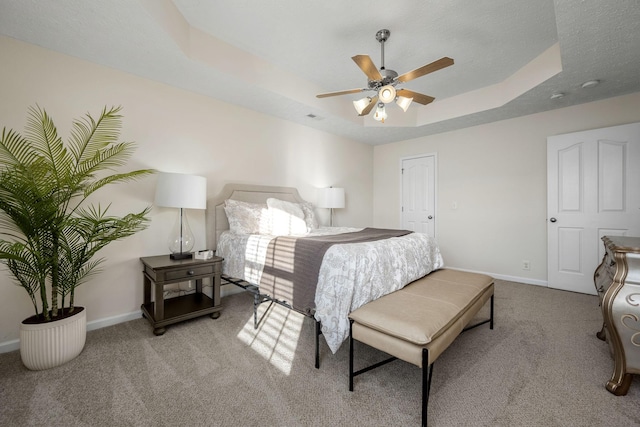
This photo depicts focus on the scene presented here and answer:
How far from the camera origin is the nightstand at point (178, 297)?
2.22 metres

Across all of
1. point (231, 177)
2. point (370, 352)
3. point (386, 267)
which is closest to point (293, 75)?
point (231, 177)

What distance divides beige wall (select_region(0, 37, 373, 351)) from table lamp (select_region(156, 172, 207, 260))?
0.94ft

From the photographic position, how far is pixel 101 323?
2.39m

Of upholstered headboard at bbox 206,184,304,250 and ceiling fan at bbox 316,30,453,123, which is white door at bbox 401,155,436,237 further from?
upholstered headboard at bbox 206,184,304,250

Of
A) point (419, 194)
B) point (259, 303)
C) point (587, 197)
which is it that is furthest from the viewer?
point (419, 194)

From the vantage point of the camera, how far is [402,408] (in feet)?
4.74

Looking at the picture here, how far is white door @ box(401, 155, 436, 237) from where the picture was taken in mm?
4777

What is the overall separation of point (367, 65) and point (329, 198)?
94.7 inches

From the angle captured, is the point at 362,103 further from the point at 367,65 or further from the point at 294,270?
the point at 294,270

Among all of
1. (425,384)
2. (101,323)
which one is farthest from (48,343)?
(425,384)

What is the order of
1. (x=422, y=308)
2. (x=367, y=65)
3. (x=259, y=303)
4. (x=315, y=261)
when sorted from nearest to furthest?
(x=422, y=308), (x=315, y=261), (x=367, y=65), (x=259, y=303)

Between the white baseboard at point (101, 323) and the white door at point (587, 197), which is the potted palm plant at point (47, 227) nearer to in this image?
the white baseboard at point (101, 323)

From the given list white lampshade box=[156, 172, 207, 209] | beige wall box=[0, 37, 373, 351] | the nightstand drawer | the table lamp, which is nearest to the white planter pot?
beige wall box=[0, 37, 373, 351]

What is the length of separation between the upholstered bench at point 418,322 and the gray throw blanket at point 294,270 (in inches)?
18.1
